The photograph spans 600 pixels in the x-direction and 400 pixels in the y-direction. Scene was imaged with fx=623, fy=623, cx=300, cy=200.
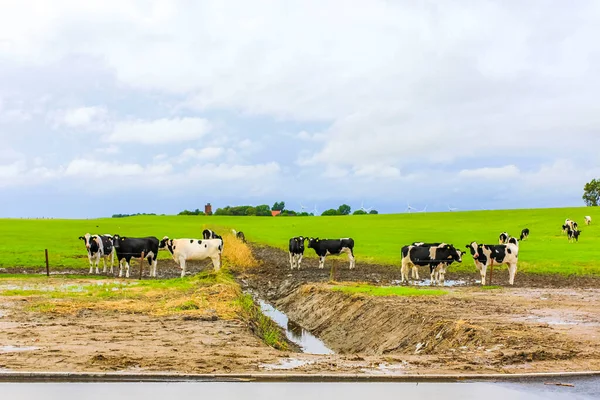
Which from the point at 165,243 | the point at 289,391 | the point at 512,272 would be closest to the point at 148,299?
the point at 289,391

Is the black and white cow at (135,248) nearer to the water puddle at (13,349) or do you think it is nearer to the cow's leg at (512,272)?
the cow's leg at (512,272)

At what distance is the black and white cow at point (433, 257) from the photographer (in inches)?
1229

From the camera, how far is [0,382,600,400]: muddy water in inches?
403

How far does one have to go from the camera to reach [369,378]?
11.3 m

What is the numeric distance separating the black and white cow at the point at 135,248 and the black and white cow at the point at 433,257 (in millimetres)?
14305

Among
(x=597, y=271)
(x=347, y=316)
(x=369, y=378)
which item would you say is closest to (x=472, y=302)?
(x=347, y=316)

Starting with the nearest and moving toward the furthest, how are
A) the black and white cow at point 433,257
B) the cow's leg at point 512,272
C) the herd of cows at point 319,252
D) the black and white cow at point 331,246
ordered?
the cow's leg at point 512,272, the herd of cows at point 319,252, the black and white cow at point 433,257, the black and white cow at point 331,246

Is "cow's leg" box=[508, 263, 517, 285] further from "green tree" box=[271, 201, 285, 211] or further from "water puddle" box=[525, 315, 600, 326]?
"green tree" box=[271, 201, 285, 211]

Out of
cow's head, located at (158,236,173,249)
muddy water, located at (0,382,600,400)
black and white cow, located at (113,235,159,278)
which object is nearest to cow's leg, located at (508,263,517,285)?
black and white cow, located at (113,235,159,278)

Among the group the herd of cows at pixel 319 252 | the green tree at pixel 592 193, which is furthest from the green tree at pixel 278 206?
the herd of cows at pixel 319 252

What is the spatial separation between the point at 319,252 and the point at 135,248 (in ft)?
40.9

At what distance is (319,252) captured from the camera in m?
42.2

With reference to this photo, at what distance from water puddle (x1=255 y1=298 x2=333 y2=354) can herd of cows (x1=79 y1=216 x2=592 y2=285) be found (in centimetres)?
752

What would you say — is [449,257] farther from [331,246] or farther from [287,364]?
[287,364]
